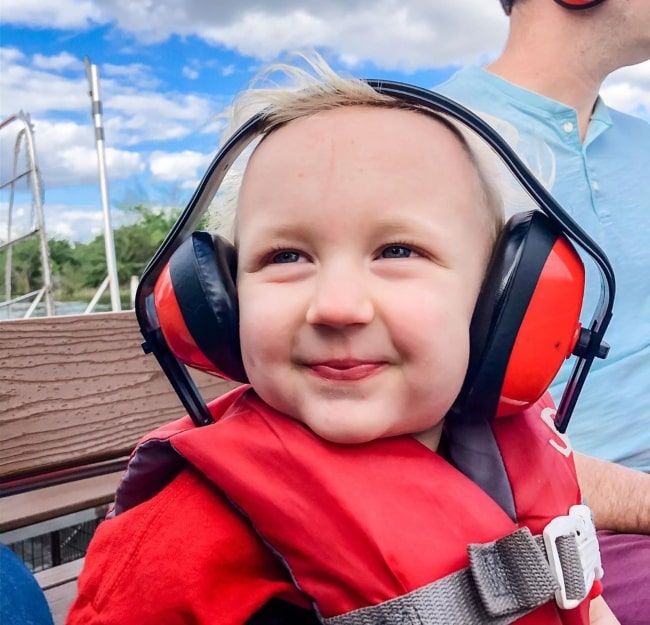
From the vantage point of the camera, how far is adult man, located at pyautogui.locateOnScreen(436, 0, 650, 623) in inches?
59.8

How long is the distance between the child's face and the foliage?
55.6 inches

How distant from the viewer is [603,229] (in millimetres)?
1576

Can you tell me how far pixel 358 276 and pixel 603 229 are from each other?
103cm

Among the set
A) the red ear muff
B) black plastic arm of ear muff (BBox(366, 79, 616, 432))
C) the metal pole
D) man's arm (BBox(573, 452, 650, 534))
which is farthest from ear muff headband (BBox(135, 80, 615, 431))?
the metal pole

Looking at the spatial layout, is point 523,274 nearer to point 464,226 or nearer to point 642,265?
point 464,226

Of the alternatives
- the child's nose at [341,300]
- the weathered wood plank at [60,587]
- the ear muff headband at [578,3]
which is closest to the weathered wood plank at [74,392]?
the weathered wood plank at [60,587]

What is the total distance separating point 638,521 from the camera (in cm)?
133

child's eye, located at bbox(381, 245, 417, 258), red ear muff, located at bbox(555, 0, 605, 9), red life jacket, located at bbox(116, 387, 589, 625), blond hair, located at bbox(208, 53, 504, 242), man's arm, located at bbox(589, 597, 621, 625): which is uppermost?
red ear muff, located at bbox(555, 0, 605, 9)

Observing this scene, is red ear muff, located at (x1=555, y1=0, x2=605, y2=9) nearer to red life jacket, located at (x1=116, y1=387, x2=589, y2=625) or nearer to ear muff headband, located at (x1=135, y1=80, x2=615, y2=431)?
ear muff headband, located at (x1=135, y1=80, x2=615, y2=431)

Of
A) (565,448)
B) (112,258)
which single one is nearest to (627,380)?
(565,448)

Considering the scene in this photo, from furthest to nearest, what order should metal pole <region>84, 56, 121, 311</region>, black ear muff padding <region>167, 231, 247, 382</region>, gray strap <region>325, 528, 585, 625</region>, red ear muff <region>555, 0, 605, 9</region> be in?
metal pole <region>84, 56, 121, 311</region>, red ear muff <region>555, 0, 605, 9</region>, black ear muff padding <region>167, 231, 247, 382</region>, gray strap <region>325, 528, 585, 625</region>

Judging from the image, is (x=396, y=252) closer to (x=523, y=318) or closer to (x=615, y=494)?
(x=523, y=318)

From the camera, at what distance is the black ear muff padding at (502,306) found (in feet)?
2.62

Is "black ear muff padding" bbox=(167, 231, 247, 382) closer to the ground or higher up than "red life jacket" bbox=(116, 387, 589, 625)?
higher up
